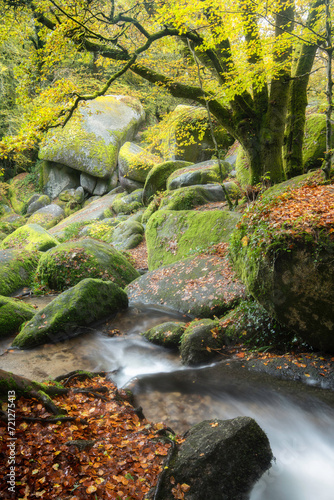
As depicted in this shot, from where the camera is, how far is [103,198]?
912 inches

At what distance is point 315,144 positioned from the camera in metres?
Result: 9.66

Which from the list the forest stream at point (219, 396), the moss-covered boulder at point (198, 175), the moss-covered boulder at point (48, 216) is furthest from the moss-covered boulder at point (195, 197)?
the moss-covered boulder at point (48, 216)

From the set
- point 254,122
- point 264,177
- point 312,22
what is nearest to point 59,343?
point 264,177

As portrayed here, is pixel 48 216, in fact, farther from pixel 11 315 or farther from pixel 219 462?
pixel 219 462

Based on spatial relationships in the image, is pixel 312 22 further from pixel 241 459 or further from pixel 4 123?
pixel 4 123

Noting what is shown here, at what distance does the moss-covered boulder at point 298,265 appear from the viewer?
3.83 metres

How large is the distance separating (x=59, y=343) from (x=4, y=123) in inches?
1052

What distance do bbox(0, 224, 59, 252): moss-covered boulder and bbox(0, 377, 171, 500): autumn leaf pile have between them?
32.7 feet

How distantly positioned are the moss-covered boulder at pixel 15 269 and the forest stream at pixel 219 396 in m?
3.77

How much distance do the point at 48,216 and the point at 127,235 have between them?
11292mm

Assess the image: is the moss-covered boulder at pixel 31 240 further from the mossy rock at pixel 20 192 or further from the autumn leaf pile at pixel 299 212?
the mossy rock at pixel 20 192

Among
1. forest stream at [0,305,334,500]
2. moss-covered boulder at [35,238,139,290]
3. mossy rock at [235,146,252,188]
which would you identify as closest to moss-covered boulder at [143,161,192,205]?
mossy rock at [235,146,252,188]

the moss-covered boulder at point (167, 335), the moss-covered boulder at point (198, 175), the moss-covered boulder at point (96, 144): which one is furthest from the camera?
the moss-covered boulder at point (96, 144)

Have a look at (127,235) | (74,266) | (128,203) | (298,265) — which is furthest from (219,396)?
(128,203)
